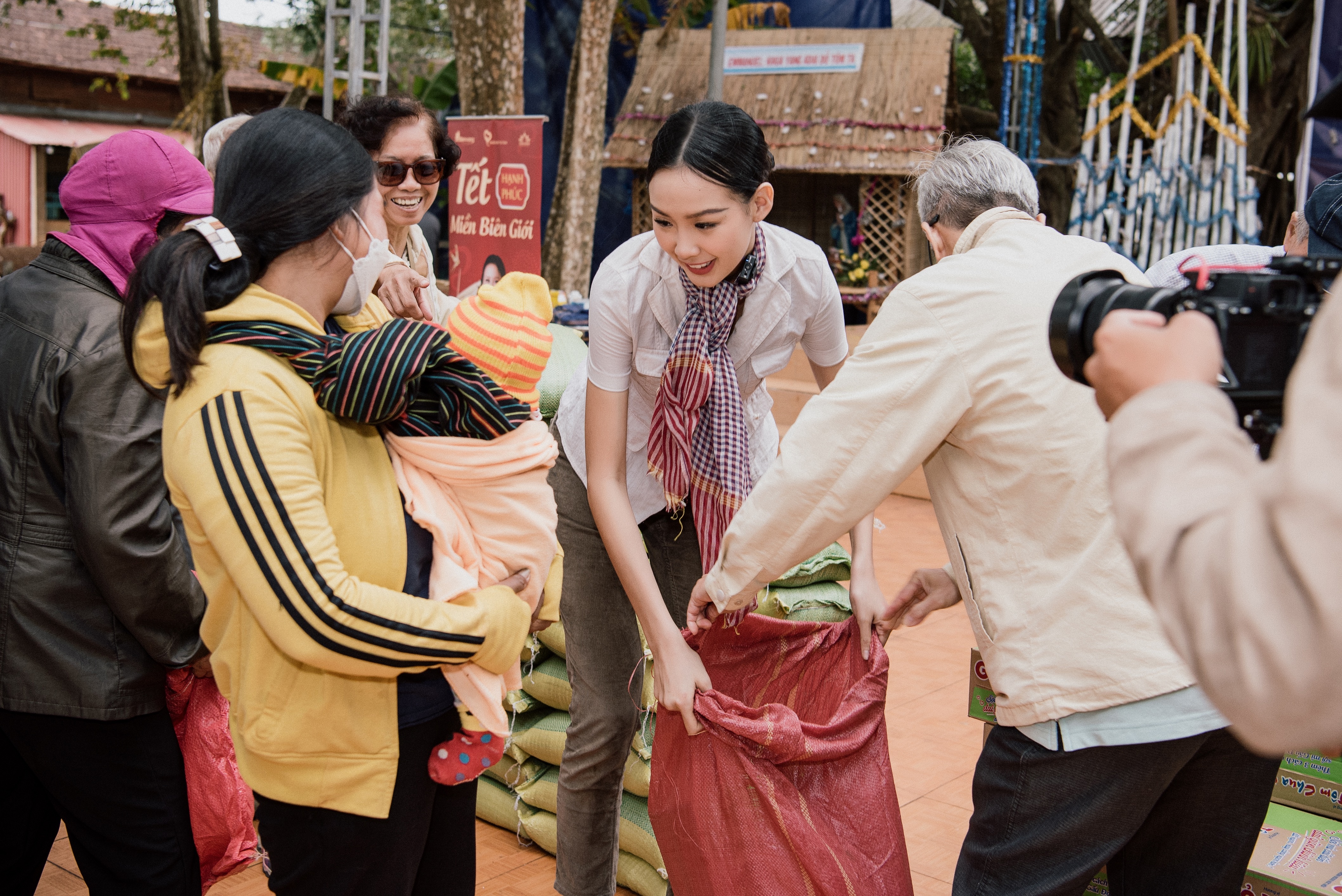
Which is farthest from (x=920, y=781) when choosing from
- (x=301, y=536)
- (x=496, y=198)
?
(x=496, y=198)

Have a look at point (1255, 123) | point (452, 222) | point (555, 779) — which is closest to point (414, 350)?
point (555, 779)

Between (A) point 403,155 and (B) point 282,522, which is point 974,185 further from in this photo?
(A) point 403,155

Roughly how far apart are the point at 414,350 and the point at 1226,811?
1.28m

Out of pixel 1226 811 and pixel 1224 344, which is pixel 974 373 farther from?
pixel 1226 811

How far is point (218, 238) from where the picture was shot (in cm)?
139

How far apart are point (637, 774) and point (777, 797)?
94 centimetres

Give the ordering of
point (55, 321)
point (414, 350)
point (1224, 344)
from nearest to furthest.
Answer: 1. point (1224, 344)
2. point (414, 350)
3. point (55, 321)

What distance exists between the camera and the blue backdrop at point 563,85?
38.3ft

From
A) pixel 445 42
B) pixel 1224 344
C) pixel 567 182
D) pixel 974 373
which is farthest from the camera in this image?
pixel 445 42

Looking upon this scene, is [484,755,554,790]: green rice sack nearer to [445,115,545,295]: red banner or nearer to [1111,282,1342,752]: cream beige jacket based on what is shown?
[1111,282,1342,752]: cream beige jacket

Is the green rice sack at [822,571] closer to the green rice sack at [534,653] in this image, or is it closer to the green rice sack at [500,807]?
the green rice sack at [534,653]

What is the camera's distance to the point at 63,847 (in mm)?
2947

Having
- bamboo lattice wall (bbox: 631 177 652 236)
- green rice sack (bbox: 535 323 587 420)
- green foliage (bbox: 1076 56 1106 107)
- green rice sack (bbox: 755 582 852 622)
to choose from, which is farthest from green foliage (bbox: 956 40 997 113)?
green rice sack (bbox: 755 582 852 622)

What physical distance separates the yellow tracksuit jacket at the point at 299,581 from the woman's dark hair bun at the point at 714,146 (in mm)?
788
